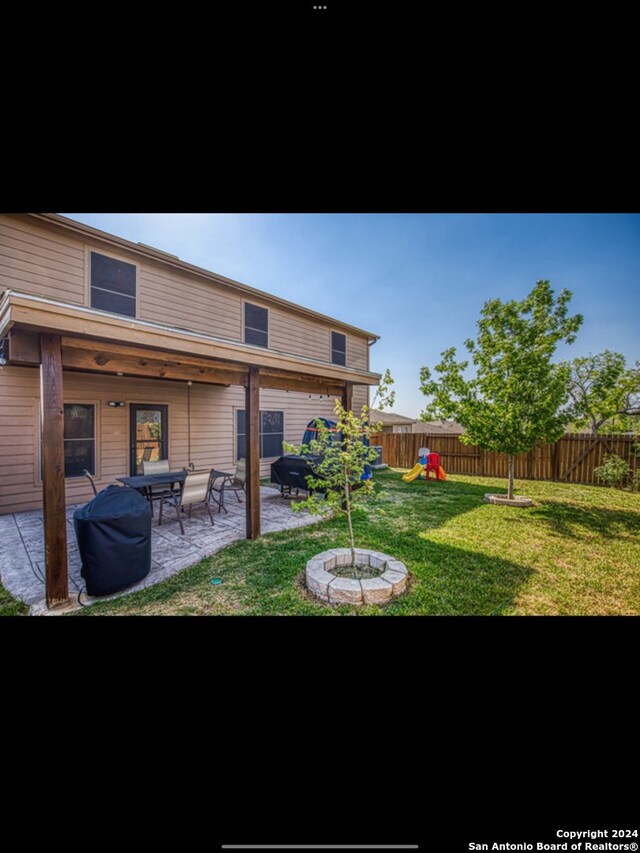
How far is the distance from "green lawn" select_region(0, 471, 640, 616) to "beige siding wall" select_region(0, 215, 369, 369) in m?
5.43

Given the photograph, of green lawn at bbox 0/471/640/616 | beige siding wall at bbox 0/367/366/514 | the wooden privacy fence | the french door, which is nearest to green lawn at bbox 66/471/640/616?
green lawn at bbox 0/471/640/616

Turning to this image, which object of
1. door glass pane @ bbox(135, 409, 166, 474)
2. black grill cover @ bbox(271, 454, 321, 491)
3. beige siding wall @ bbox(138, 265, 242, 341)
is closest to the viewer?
black grill cover @ bbox(271, 454, 321, 491)

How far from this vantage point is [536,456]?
32.0ft

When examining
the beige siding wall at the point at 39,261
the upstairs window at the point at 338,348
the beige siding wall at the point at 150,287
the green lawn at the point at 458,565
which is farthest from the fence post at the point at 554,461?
the beige siding wall at the point at 39,261

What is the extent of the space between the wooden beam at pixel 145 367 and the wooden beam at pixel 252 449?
0.18 m

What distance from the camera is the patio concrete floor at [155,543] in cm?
320

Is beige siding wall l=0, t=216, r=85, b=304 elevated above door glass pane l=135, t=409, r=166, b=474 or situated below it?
above

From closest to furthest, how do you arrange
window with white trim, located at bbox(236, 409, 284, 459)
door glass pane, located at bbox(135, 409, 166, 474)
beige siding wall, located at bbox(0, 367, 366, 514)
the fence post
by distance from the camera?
beige siding wall, located at bbox(0, 367, 366, 514), door glass pane, located at bbox(135, 409, 166, 474), window with white trim, located at bbox(236, 409, 284, 459), the fence post

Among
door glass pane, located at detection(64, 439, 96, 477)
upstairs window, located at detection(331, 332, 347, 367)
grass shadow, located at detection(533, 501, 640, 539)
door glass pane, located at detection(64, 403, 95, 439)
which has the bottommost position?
grass shadow, located at detection(533, 501, 640, 539)

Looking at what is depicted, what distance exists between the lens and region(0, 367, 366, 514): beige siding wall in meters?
5.43

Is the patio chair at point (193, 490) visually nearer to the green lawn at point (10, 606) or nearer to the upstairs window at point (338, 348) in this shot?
the green lawn at point (10, 606)

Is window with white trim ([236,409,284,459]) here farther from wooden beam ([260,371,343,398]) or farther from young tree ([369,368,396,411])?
young tree ([369,368,396,411])

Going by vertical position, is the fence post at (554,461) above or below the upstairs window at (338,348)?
below
